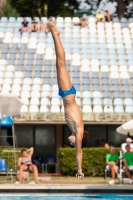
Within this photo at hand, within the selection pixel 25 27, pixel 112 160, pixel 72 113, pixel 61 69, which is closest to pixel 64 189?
pixel 112 160

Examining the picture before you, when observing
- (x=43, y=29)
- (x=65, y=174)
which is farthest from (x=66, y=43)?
(x=65, y=174)

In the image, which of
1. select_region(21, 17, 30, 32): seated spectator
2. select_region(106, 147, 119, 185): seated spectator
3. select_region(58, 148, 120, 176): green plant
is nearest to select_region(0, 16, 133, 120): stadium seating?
select_region(21, 17, 30, 32): seated spectator

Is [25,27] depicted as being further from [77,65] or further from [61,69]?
[61,69]

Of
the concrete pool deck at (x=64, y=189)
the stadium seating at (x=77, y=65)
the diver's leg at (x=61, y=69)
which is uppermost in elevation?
the stadium seating at (x=77, y=65)

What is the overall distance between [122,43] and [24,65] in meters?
5.79

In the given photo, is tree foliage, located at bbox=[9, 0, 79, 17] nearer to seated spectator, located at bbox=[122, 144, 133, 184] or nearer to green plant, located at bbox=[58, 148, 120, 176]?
green plant, located at bbox=[58, 148, 120, 176]

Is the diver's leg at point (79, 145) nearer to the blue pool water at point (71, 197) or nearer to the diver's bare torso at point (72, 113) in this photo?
the diver's bare torso at point (72, 113)

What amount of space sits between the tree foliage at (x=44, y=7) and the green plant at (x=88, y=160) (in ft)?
85.9

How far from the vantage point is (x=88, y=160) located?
77.3ft

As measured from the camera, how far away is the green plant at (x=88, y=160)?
76.9 ft

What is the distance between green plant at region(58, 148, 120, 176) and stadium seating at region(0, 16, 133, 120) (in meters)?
2.83

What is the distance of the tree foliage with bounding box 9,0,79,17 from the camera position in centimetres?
4853

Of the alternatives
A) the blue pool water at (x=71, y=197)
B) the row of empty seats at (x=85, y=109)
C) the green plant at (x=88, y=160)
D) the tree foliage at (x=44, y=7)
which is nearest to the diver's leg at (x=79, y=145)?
the blue pool water at (x=71, y=197)

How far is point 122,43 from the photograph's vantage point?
1256 inches
